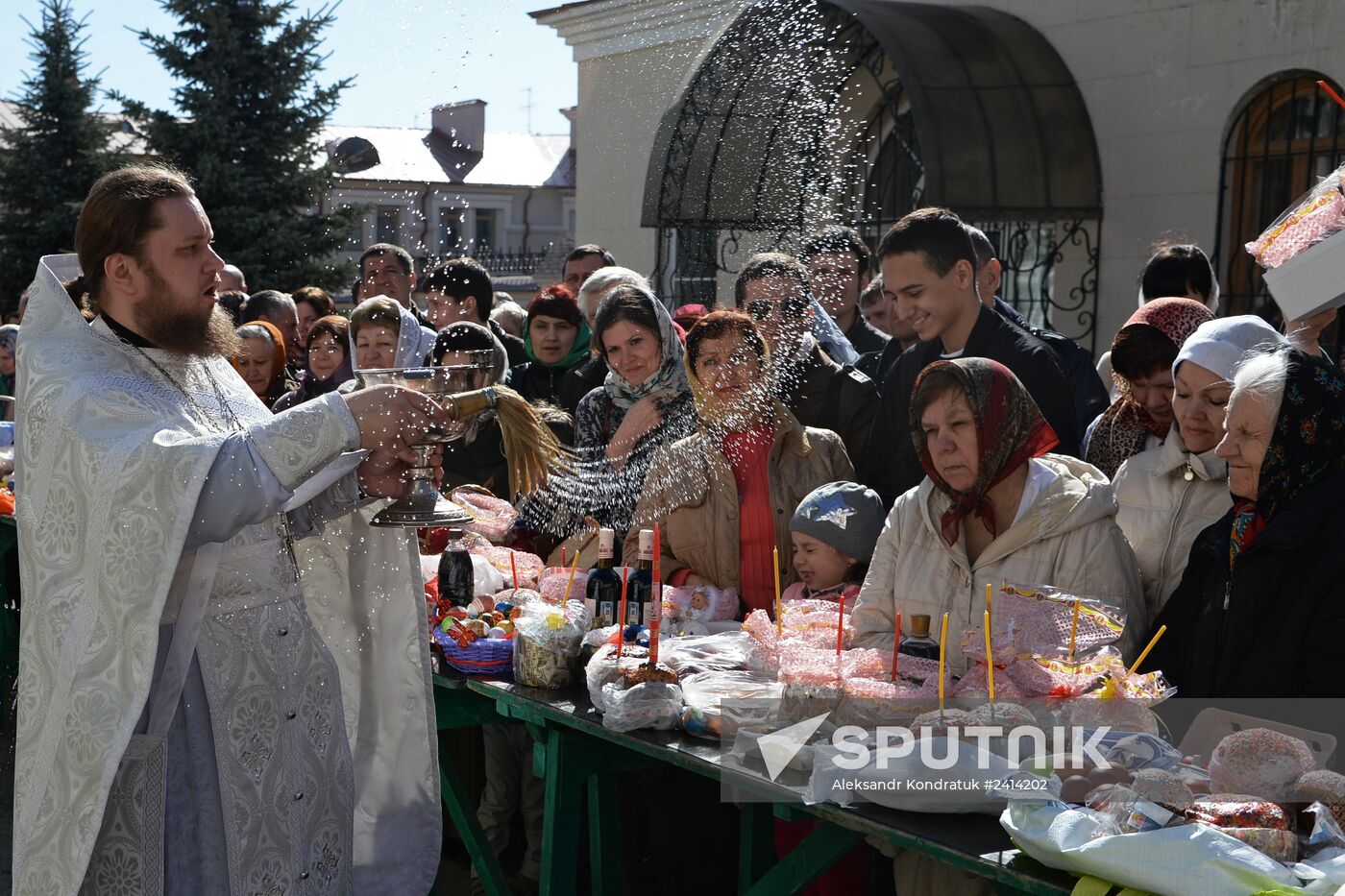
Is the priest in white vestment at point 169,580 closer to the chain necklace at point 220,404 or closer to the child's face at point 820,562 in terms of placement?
the chain necklace at point 220,404

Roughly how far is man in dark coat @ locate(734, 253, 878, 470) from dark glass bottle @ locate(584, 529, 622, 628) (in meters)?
0.93

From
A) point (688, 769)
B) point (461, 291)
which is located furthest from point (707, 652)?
point (461, 291)

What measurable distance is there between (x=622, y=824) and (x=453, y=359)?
64.2 inches

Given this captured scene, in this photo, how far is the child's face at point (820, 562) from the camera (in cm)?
363

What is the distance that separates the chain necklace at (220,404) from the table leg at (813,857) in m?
1.18

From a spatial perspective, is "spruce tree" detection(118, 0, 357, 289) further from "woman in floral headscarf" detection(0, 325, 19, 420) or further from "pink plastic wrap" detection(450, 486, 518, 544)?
"pink plastic wrap" detection(450, 486, 518, 544)

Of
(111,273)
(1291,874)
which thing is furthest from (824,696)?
(111,273)

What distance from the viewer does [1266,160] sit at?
718cm

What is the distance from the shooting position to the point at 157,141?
15.9 metres

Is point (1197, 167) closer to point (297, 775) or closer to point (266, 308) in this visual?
point (266, 308)

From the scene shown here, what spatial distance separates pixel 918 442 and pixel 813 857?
3.21 feet

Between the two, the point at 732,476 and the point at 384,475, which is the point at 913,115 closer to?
the point at 732,476

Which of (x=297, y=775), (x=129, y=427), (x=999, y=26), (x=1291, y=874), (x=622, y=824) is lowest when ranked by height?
(x=622, y=824)

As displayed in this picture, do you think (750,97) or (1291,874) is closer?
(1291,874)
